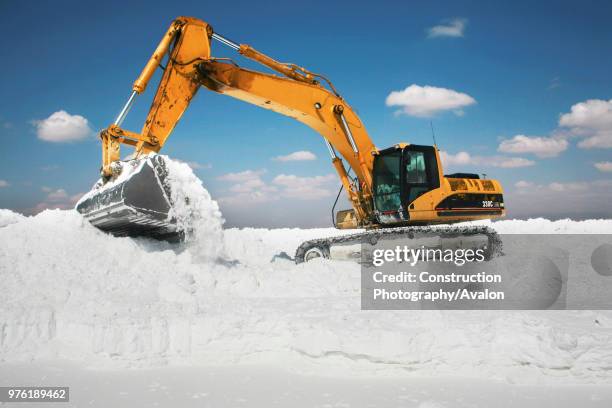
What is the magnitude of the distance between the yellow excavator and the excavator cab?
0.06ft

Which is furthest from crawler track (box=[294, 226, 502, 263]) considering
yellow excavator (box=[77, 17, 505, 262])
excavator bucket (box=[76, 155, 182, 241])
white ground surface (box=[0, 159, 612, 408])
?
excavator bucket (box=[76, 155, 182, 241])

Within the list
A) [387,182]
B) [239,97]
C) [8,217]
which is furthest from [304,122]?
[8,217]

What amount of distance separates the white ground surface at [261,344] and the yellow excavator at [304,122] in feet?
3.22

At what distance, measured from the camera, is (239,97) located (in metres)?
8.13

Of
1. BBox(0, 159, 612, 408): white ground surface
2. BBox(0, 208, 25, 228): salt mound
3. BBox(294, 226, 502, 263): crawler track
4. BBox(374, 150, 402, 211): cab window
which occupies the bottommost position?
BBox(0, 159, 612, 408): white ground surface

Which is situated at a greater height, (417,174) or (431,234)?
(417,174)

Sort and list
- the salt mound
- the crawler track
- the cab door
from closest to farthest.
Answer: the salt mound
the crawler track
the cab door

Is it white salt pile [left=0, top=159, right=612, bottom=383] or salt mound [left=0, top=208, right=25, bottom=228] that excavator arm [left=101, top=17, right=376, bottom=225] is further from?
salt mound [left=0, top=208, right=25, bottom=228]

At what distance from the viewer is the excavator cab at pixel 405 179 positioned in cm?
809

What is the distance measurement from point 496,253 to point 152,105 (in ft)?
20.3

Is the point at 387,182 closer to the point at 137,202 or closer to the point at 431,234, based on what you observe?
the point at 431,234

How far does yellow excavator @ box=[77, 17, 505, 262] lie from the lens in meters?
6.79

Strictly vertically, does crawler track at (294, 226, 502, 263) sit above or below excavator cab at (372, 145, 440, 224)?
below

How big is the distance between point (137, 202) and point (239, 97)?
273 centimetres
